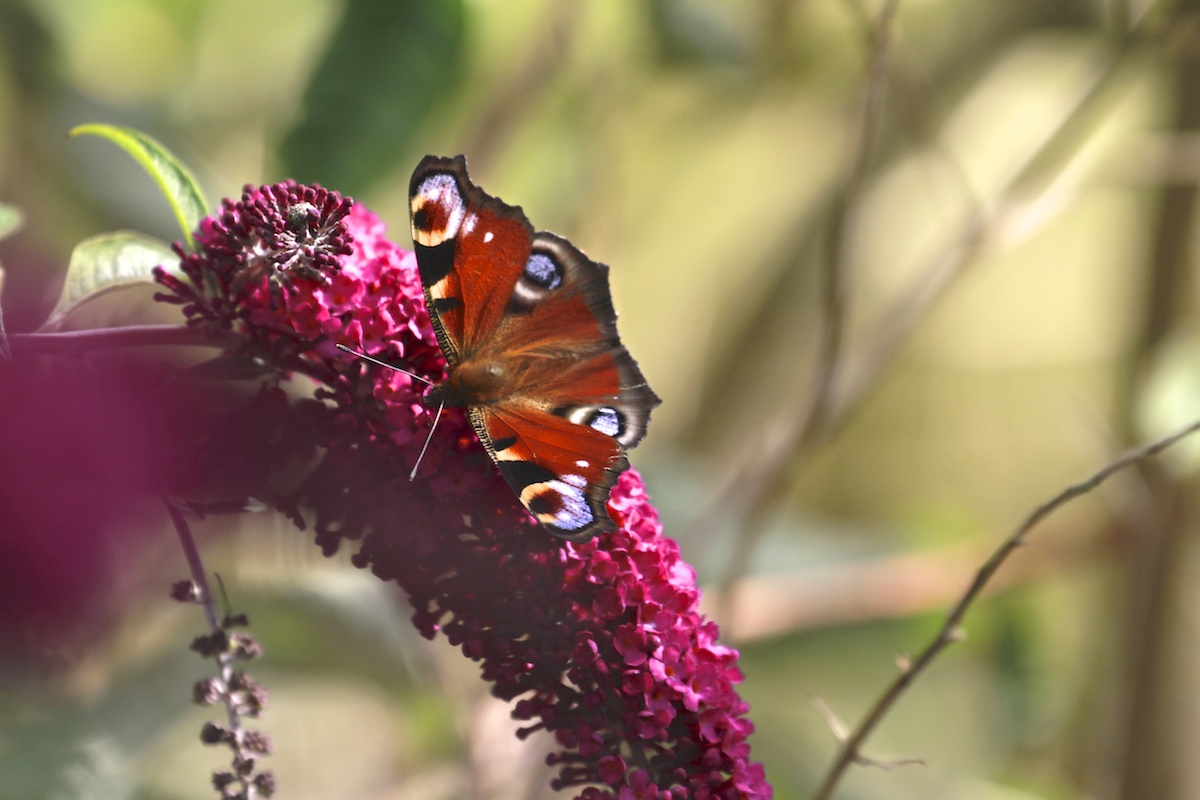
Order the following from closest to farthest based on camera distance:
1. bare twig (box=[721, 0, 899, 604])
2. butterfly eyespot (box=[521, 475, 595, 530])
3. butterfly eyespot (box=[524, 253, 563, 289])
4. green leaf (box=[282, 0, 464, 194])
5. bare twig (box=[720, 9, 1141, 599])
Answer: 1. butterfly eyespot (box=[521, 475, 595, 530])
2. butterfly eyespot (box=[524, 253, 563, 289])
3. bare twig (box=[721, 0, 899, 604])
4. green leaf (box=[282, 0, 464, 194])
5. bare twig (box=[720, 9, 1141, 599])

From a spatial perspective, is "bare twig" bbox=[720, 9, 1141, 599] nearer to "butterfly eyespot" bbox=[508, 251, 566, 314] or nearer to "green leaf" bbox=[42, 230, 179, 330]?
"butterfly eyespot" bbox=[508, 251, 566, 314]

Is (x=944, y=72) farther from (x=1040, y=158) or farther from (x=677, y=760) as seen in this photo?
(x=677, y=760)

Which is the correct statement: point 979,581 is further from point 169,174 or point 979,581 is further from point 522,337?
point 169,174

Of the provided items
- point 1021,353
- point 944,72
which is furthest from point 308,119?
point 1021,353

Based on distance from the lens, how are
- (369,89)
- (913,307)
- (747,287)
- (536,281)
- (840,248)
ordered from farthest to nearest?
(747,287) → (913,307) → (369,89) → (840,248) → (536,281)

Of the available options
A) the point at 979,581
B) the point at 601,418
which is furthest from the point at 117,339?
the point at 979,581

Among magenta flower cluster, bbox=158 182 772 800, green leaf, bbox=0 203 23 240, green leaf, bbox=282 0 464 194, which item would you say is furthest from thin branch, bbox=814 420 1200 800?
green leaf, bbox=282 0 464 194
